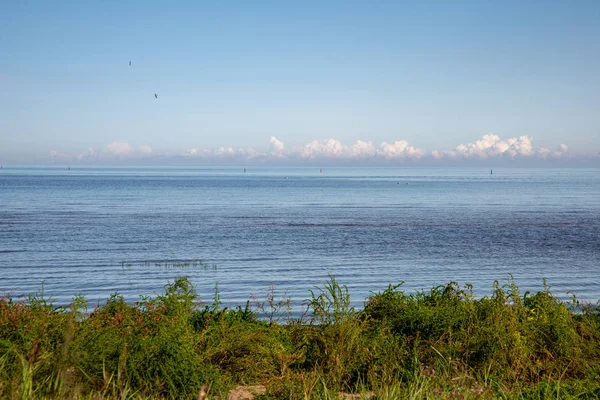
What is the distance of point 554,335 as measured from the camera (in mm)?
10211

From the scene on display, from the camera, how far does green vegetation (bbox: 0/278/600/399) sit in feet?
24.7

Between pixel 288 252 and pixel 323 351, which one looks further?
pixel 288 252

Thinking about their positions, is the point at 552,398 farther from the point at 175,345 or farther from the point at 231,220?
the point at 231,220

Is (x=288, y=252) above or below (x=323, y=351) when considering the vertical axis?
below

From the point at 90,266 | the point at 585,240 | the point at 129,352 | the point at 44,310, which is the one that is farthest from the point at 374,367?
the point at 585,240

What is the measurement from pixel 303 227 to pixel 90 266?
19.4 meters

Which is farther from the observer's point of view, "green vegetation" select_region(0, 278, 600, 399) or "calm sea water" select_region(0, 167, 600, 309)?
"calm sea water" select_region(0, 167, 600, 309)

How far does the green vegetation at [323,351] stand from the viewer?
7516mm

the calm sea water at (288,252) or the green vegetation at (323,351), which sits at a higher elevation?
the green vegetation at (323,351)

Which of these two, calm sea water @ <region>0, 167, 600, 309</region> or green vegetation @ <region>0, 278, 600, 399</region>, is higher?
green vegetation @ <region>0, 278, 600, 399</region>

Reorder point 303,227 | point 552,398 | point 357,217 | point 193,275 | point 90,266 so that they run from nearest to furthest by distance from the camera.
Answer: point 552,398
point 193,275
point 90,266
point 303,227
point 357,217

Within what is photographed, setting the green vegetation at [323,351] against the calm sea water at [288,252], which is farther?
the calm sea water at [288,252]

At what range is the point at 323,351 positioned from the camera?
940 cm

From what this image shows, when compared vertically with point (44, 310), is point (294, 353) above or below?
below
